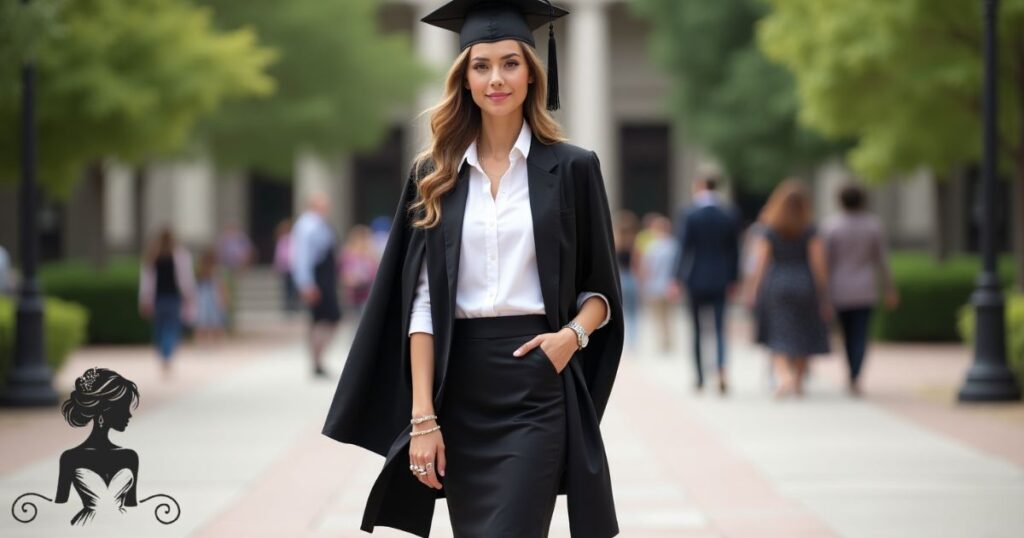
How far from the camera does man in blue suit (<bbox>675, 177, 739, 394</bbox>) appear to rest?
527 inches

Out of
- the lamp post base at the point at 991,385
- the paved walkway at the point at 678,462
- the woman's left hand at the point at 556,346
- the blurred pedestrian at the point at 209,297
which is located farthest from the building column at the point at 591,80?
the woman's left hand at the point at 556,346

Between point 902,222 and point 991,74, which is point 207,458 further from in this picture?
point 902,222

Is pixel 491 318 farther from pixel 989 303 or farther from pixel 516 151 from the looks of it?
pixel 989 303

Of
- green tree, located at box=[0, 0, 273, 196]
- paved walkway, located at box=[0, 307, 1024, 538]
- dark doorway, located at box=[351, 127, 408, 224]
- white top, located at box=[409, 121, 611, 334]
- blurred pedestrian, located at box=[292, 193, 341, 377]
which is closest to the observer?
white top, located at box=[409, 121, 611, 334]

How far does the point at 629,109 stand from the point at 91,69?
99.1 feet

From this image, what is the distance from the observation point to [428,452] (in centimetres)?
411

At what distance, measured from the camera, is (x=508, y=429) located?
4.09 meters

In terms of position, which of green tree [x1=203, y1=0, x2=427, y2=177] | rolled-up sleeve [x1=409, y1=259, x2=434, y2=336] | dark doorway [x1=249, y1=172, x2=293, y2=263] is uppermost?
green tree [x1=203, y1=0, x2=427, y2=177]

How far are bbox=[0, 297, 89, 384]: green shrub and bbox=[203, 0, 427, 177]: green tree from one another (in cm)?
1027

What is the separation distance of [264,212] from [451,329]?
132 feet

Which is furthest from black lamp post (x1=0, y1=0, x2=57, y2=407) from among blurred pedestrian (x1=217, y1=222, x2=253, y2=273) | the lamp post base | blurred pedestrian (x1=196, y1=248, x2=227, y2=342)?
blurred pedestrian (x1=217, y1=222, x2=253, y2=273)

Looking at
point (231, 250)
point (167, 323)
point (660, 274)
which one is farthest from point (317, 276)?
point (231, 250)

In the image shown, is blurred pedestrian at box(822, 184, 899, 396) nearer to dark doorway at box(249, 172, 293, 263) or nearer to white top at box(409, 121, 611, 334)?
white top at box(409, 121, 611, 334)

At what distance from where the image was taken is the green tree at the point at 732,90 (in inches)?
1026
